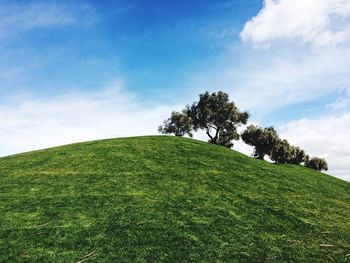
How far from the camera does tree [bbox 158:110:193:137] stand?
83.2 meters

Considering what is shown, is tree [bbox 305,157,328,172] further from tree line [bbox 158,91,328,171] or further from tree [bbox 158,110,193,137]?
tree [bbox 158,110,193,137]

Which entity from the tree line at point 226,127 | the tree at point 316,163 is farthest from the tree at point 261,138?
the tree at point 316,163

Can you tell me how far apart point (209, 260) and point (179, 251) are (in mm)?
1186

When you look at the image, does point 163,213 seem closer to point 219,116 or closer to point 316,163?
point 219,116

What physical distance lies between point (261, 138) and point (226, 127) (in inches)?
375

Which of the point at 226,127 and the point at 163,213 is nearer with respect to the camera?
the point at 163,213

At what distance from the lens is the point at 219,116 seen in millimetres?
75438

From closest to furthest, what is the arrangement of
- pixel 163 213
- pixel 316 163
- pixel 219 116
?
pixel 163 213 → pixel 219 116 → pixel 316 163

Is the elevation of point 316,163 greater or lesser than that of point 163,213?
greater

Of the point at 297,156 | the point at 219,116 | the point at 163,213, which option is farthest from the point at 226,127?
the point at 163,213

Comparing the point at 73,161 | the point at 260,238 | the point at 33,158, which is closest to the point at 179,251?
the point at 260,238

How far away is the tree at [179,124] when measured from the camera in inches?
3274

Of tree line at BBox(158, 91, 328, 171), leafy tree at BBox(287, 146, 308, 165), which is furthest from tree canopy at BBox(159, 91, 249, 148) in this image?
leafy tree at BBox(287, 146, 308, 165)

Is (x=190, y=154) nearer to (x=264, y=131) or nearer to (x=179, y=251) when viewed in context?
(x=179, y=251)
